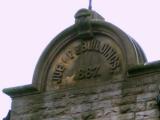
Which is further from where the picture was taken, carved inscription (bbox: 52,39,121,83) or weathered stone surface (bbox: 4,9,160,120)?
carved inscription (bbox: 52,39,121,83)

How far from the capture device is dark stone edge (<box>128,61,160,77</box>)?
473 inches

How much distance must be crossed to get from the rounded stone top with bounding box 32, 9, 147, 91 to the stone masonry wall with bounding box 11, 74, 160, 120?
6.3 inches

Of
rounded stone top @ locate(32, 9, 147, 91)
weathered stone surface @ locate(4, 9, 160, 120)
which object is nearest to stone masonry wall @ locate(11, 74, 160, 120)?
weathered stone surface @ locate(4, 9, 160, 120)

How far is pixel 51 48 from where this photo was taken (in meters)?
13.0

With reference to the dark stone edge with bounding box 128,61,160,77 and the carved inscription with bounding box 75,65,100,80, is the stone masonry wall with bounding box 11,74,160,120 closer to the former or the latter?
the dark stone edge with bounding box 128,61,160,77

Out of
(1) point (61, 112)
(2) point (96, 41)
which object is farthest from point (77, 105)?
(2) point (96, 41)

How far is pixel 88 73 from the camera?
12.6 meters

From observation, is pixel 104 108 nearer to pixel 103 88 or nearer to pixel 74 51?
pixel 103 88

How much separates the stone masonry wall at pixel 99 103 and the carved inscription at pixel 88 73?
20cm

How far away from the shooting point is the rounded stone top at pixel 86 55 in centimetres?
1241

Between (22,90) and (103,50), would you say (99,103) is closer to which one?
(103,50)

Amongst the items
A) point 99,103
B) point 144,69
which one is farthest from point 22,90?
point 144,69

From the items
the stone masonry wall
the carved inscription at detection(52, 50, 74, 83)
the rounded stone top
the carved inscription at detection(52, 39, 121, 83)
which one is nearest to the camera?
the stone masonry wall

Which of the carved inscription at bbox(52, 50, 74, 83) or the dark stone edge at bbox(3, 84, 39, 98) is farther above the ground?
the carved inscription at bbox(52, 50, 74, 83)
